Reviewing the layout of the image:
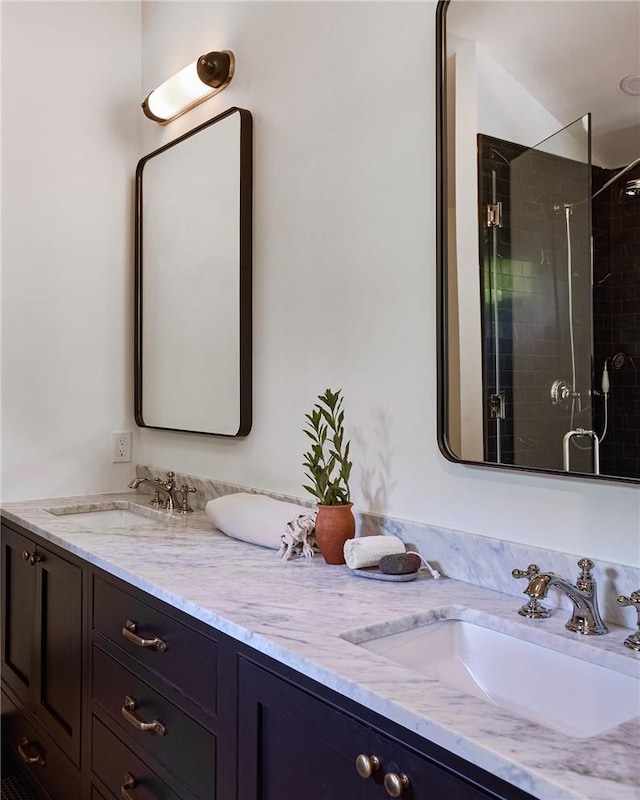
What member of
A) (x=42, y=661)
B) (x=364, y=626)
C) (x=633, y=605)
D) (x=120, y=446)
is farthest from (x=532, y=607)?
(x=120, y=446)

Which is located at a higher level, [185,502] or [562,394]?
[562,394]

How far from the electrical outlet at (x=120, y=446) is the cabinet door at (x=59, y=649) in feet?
2.24

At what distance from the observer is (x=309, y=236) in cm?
186

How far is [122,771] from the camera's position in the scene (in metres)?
1.58

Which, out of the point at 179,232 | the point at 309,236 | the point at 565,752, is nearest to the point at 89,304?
the point at 179,232

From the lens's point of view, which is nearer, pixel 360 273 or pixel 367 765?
pixel 367 765

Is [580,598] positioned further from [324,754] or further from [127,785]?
[127,785]

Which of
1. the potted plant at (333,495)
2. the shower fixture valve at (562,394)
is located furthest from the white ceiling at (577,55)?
the potted plant at (333,495)

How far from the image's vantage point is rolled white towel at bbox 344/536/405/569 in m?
1.44

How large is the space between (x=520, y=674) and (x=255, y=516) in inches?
30.6

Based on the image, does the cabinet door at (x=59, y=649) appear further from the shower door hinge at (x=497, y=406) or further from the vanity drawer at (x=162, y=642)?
the shower door hinge at (x=497, y=406)

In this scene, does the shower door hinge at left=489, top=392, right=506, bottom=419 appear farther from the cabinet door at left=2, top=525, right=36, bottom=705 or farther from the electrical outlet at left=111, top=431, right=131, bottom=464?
the electrical outlet at left=111, top=431, right=131, bottom=464

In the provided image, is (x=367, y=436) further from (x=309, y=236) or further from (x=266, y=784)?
(x=266, y=784)

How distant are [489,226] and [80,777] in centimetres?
162
